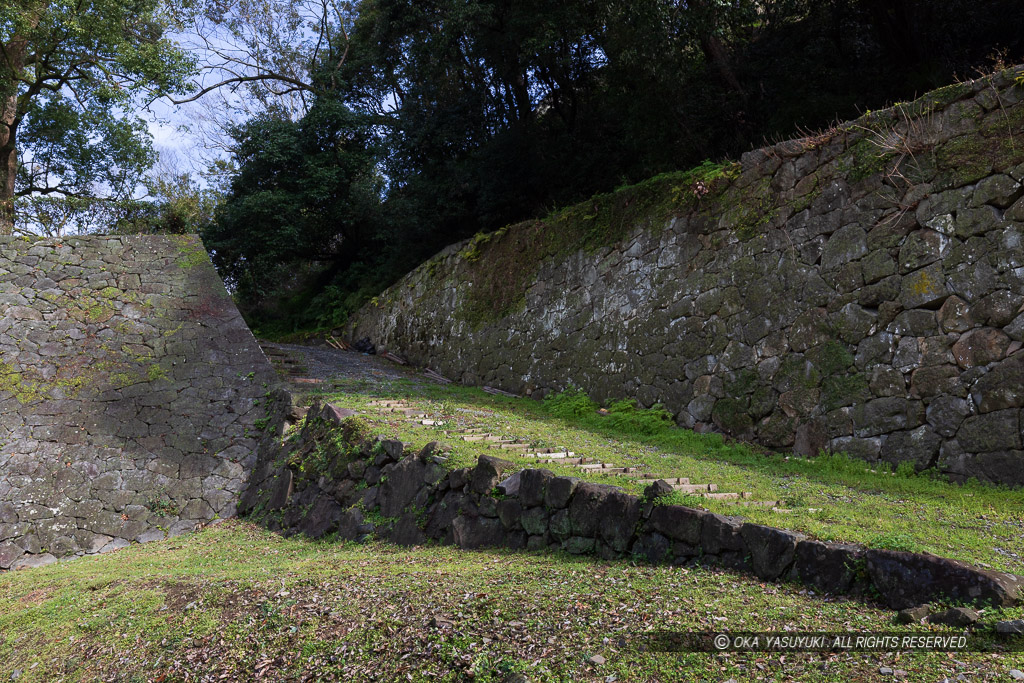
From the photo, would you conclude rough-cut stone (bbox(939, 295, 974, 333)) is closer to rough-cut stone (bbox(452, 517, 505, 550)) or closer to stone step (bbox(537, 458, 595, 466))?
stone step (bbox(537, 458, 595, 466))

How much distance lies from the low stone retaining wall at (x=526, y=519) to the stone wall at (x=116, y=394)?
104 cm

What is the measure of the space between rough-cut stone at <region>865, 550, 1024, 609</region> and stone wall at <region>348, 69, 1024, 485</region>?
3056mm

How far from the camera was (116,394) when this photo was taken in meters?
9.62

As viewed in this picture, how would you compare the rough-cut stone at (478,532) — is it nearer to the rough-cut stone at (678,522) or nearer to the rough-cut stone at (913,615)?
the rough-cut stone at (678,522)

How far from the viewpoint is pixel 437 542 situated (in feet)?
19.1

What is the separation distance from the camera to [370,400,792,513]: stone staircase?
5004 millimetres

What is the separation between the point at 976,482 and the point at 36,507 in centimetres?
982

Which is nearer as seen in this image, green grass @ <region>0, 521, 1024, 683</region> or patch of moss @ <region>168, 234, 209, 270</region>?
green grass @ <region>0, 521, 1024, 683</region>

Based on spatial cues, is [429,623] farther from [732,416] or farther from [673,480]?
[732,416]

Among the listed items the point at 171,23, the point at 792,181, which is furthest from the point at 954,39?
the point at 171,23

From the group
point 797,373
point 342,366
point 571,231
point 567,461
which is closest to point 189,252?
point 342,366

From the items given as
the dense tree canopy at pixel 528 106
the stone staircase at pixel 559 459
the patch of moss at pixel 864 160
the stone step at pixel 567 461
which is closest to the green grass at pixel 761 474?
the stone staircase at pixel 559 459

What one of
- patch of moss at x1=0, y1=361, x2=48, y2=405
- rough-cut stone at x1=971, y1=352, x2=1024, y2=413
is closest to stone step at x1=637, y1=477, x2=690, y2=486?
rough-cut stone at x1=971, y1=352, x2=1024, y2=413

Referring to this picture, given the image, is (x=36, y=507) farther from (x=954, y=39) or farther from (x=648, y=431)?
(x=954, y=39)
